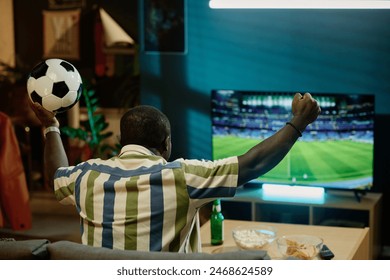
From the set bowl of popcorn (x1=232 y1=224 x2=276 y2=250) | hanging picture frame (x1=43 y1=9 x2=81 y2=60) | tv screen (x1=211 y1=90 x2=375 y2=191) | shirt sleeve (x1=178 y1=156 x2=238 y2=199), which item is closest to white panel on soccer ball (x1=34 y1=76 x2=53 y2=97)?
shirt sleeve (x1=178 y1=156 x2=238 y2=199)

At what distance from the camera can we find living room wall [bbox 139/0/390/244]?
5.11m

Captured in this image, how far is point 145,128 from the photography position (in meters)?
2.79

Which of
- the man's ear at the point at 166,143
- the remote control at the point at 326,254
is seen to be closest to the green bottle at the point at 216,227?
the remote control at the point at 326,254

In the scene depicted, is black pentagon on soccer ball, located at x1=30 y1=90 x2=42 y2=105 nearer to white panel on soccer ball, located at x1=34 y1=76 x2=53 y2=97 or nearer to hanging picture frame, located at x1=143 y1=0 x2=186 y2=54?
white panel on soccer ball, located at x1=34 y1=76 x2=53 y2=97

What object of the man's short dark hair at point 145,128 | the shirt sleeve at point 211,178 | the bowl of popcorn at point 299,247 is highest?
the man's short dark hair at point 145,128

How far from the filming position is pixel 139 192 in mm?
2652

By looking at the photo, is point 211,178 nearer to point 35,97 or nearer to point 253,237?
point 253,237

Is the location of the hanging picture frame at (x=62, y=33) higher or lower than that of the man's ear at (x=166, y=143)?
higher

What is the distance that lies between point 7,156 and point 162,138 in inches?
120

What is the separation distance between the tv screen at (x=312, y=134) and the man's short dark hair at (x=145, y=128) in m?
2.45

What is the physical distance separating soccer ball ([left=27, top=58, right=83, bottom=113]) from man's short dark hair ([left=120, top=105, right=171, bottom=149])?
0.47 m

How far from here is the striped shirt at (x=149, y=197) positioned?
2639 millimetres

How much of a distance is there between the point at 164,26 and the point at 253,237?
2639 millimetres

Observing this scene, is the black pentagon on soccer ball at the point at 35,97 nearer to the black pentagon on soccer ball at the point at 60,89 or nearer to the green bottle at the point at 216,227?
the black pentagon on soccer ball at the point at 60,89
